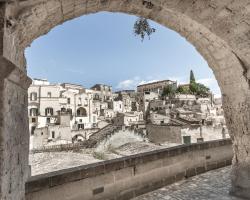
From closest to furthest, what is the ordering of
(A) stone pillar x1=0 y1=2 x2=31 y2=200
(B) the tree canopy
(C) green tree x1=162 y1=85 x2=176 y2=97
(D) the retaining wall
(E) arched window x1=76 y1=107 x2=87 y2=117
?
(A) stone pillar x1=0 y1=2 x2=31 y2=200 → (D) the retaining wall → (E) arched window x1=76 y1=107 x2=87 y2=117 → (B) the tree canopy → (C) green tree x1=162 y1=85 x2=176 y2=97

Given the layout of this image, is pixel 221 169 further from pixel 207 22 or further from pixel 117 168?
pixel 207 22

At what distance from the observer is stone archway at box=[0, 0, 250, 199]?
2.34 m

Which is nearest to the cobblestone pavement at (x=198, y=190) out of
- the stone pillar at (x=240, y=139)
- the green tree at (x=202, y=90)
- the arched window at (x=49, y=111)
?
the stone pillar at (x=240, y=139)

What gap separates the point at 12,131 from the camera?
2.50 metres

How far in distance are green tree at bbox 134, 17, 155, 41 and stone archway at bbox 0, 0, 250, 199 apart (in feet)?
4.54

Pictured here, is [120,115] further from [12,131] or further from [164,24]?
[12,131]

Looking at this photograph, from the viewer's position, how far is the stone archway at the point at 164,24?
2344 millimetres

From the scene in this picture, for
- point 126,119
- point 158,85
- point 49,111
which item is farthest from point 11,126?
point 158,85

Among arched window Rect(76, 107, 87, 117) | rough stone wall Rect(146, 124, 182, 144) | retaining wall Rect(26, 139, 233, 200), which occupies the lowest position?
rough stone wall Rect(146, 124, 182, 144)

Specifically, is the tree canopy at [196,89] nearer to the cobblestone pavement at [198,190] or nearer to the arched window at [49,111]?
the arched window at [49,111]

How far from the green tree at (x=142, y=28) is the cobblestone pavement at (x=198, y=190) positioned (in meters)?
3.92

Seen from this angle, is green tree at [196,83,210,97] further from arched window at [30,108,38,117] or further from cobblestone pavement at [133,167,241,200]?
cobblestone pavement at [133,167,241,200]

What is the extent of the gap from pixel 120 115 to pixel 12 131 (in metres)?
43.6

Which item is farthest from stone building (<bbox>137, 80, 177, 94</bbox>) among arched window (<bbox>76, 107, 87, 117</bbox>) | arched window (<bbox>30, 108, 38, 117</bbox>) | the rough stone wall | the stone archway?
the stone archway
